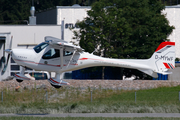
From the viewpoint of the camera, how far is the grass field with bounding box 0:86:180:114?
21.3m

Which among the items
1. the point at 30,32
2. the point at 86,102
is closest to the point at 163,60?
the point at 86,102

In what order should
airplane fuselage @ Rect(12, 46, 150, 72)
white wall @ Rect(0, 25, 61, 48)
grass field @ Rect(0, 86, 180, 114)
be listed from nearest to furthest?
1. airplane fuselage @ Rect(12, 46, 150, 72)
2. grass field @ Rect(0, 86, 180, 114)
3. white wall @ Rect(0, 25, 61, 48)

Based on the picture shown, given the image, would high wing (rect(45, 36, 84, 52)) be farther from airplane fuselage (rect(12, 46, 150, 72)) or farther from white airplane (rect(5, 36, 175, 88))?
airplane fuselage (rect(12, 46, 150, 72))

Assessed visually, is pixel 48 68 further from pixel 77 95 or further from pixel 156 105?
pixel 156 105

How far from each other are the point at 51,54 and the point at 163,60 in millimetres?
7242

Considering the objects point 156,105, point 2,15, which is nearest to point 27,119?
point 156,105

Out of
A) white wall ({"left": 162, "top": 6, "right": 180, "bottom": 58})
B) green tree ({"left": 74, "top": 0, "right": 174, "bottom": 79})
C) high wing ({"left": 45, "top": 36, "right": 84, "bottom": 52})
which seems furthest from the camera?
white wall ({"left": 162, "top": 6, "right": 180, "bottom": 58})

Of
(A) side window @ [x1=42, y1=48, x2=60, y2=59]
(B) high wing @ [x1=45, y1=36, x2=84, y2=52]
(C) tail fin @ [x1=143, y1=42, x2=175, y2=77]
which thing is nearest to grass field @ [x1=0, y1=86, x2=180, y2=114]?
(C) tail fin @ [x1=143, y1=42, x2=175, y2=77]

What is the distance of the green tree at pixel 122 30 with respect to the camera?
36281 mm

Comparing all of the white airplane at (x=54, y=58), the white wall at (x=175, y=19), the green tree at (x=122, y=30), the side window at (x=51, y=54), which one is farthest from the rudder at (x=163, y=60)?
the white wall at (x=175, y=19)

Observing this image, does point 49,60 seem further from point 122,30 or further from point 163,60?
point 122,30

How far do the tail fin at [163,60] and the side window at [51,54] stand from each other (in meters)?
Result: 6.06

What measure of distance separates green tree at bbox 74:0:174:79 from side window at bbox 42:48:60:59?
51.4 ft

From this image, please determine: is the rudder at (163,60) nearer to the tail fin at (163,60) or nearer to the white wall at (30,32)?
the tail fin at (163,60)
